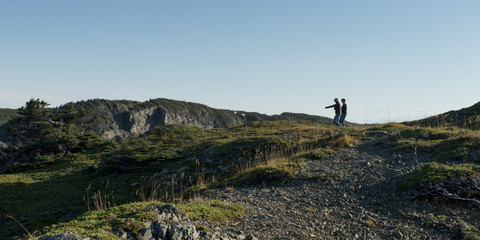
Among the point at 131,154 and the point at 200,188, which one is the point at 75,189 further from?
the point at 200,188

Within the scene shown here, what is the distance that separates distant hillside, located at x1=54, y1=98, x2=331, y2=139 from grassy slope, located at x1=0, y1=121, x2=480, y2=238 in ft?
94.1

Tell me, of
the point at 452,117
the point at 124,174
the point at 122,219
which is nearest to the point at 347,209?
the point at 122,219

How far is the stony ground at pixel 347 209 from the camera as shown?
6207 millimetres

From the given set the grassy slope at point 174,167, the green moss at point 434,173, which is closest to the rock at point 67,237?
the grassy slope at point 174,167

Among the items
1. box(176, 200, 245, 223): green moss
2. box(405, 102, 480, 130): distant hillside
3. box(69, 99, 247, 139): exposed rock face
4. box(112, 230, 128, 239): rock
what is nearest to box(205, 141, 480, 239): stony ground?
box(176, 200, 245, 223): green moss

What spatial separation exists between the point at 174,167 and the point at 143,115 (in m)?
47.8

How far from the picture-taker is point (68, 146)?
924 inches

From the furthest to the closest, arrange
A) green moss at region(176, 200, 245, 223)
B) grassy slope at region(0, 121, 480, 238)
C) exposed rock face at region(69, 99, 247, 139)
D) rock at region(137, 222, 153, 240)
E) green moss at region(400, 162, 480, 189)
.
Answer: exposed rock face at region(69, 99, 247, 139), grassy slope at region(0, 121, 480, 238), green moss at region(400, 162, 480, 189), green moss at region(176, 200, 245, 223), rock at region(137, 222, 153, 240)

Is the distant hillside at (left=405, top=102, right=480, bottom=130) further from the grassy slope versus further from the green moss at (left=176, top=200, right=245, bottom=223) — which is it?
the green moss at (left=176, top=200, right=245, bottom=223)

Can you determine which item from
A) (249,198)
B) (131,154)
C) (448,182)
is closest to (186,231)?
(249,198)

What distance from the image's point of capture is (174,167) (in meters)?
15.3

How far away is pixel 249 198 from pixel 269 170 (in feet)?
8.58

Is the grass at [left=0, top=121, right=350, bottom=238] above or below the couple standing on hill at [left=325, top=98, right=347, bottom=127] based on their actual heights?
below

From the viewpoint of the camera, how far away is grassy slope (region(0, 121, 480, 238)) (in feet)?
35.2
